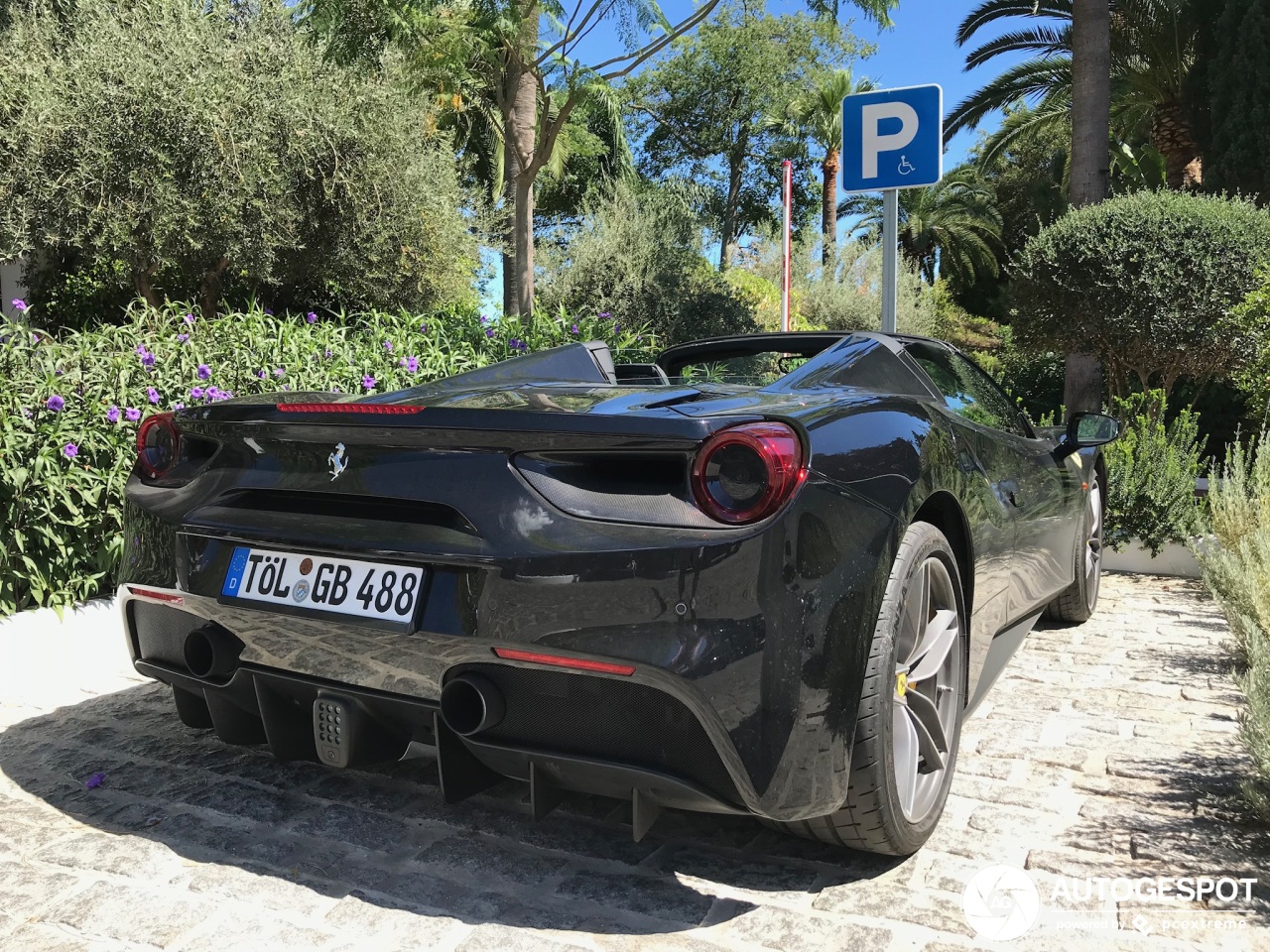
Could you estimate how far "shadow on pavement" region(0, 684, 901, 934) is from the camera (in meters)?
2.35

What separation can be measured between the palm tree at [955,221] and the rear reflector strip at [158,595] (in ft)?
121

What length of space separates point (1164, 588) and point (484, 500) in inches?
213

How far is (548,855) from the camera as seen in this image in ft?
8.46

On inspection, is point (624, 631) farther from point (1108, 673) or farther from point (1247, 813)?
point (1108, 673)

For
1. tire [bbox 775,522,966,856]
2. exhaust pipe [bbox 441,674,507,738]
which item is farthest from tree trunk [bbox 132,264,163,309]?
tire [bbox 775,522,966,856]

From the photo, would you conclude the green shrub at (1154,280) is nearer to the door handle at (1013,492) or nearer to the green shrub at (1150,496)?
the green shrub at (1150,496)

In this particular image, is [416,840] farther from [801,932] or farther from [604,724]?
[801,932]

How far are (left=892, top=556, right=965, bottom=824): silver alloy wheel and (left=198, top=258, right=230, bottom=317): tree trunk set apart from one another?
317 inches

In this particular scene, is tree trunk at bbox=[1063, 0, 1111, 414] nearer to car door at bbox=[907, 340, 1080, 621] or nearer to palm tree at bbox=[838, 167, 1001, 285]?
car door at bbox=[907, 340, 1080, 621]

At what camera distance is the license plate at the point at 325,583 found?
216 centimetres

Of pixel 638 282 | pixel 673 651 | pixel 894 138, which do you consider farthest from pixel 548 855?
pixel 638 282

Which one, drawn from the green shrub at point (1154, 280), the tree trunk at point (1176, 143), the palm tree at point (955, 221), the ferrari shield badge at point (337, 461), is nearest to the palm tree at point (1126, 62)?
the tree trunk at point (1176, 143)

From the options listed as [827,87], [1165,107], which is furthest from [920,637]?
[827,87]

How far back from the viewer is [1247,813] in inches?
110
